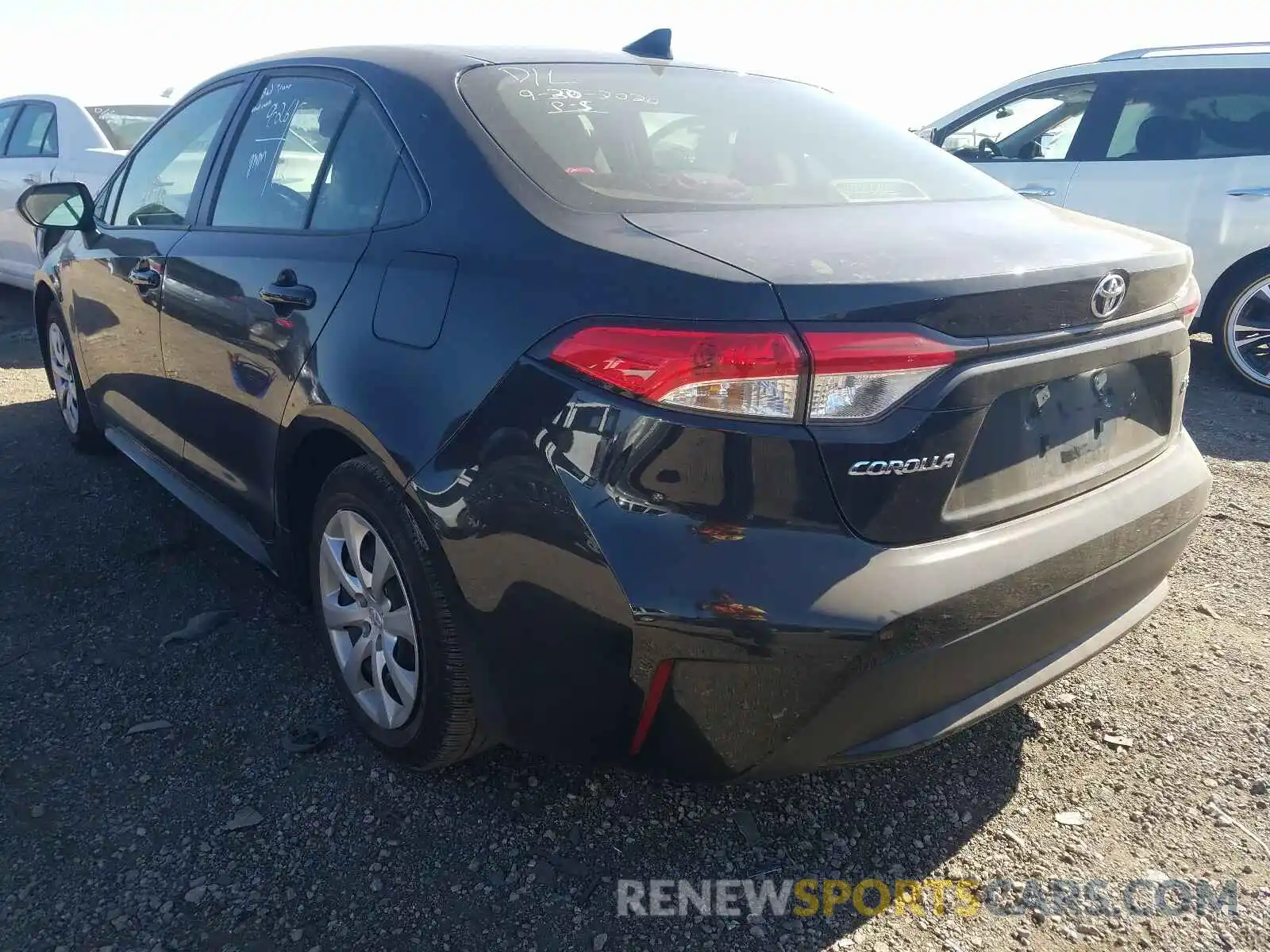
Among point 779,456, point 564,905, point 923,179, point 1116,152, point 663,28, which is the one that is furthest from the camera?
point 1116,152

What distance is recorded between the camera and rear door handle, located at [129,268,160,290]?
128 inches

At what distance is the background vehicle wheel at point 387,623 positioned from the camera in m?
2.12

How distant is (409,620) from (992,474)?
1.27m

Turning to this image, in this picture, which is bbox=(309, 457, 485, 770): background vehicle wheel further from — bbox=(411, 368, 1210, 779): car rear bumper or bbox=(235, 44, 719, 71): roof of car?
bbox=(235, 44, 719, 71): roof of car

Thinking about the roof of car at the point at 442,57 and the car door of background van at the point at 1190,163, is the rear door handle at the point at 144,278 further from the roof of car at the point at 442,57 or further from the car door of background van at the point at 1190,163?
the car door of background van at the point at 1190,163

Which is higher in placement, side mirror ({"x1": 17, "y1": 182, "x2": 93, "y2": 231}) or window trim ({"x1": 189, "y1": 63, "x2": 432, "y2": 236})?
window trim ({"x1": 189, "y1": 63, "x2": 432, "y2": 236})

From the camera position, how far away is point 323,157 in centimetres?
264

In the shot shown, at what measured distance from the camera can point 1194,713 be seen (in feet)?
8.80

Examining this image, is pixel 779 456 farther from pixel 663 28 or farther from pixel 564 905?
pixel 663 28

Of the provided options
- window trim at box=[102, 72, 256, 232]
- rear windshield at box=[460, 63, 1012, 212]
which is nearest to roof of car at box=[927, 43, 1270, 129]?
rear windshield at box=[460, 63, 1012, 212]

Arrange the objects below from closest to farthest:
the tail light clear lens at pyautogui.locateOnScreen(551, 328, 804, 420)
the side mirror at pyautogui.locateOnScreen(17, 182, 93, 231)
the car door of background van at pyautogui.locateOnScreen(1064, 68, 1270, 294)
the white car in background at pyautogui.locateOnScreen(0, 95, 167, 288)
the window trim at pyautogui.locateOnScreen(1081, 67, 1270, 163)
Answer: the tail light clear lens at pyautogui.locateOnScreen(551, 328, 804, 420), the side mirror at pyautogui.locateOnScreen(17, 182, 93, 231), the car door of background van at pyautogui.locateOnScreen(1064, 68, 1270, 294), the window trim at pyautogui.locateOnScreen(1081, 67, 1270, 163), the white car in background at pyautogui.locateOnScreen(0, 95, 167, 288)

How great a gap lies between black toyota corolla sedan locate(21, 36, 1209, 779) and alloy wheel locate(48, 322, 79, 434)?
208cm

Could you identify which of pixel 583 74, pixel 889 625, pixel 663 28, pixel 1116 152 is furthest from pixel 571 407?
pixel 1116 152

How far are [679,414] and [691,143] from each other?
1.09 metres
